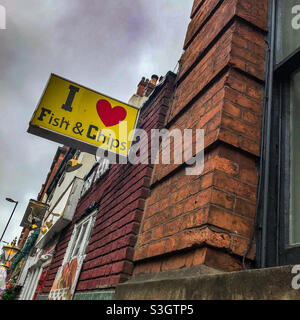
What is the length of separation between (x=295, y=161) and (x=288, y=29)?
0.98 m

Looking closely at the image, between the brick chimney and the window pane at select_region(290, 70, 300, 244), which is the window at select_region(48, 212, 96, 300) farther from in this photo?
the window pane at select_region(290, 70, 300, 244)

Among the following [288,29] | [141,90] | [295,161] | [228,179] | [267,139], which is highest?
[141,90]

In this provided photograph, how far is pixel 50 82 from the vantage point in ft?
10.3

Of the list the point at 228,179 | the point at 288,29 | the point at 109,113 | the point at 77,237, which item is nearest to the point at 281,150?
the point at 228,179

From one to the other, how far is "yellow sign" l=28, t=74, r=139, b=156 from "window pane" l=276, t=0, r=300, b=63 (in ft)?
5.87

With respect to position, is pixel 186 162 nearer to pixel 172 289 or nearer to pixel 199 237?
pixel 199 237

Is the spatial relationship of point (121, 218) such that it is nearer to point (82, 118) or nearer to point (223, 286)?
point (82, 118)

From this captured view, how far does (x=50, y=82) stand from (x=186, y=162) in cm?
213

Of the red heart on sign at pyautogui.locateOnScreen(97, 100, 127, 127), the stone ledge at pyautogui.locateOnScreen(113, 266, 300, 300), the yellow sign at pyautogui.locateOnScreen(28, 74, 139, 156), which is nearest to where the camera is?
the stone ledge at pyautogui.locateOnScreen(113, 266, 300, 300)

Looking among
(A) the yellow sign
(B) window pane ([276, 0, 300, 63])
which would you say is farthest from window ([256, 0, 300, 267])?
(A) the yellow sign

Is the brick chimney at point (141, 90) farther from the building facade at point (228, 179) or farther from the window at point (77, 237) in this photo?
the building facade at point (228, 179)

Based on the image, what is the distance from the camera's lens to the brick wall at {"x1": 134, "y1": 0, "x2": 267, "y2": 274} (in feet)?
4.49

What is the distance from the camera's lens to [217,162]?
58.6 inches
